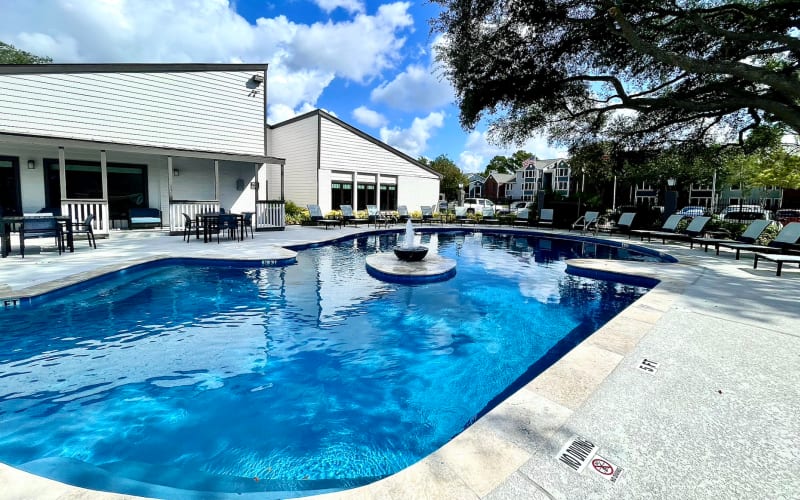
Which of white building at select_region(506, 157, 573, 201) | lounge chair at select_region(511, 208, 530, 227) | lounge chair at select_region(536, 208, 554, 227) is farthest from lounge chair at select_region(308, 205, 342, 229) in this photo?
white building at select_region(506, 157, 573, 201)

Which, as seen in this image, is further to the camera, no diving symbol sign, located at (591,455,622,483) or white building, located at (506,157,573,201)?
white building, located at (506,157,573,201)

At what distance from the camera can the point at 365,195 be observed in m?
21.5

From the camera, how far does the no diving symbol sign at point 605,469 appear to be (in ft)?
6.77

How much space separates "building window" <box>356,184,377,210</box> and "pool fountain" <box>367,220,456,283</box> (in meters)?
11.3

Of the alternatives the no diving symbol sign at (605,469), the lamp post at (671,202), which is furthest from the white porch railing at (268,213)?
the lamp post at (671,202)

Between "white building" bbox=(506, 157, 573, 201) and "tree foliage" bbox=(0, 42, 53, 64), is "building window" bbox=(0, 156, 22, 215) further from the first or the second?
"white building" bbox=(506, 157, 573, 201)

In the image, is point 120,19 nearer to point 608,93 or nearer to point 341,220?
point 341,220

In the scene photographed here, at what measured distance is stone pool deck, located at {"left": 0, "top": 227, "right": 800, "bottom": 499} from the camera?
1.98 meters

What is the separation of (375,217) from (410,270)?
386 inches

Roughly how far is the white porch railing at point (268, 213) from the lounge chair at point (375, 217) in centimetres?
436

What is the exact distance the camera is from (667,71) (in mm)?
11711

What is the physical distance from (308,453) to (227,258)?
6948mm

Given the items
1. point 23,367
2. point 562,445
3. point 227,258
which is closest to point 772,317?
point 562,445

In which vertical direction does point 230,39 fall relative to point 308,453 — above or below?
above
